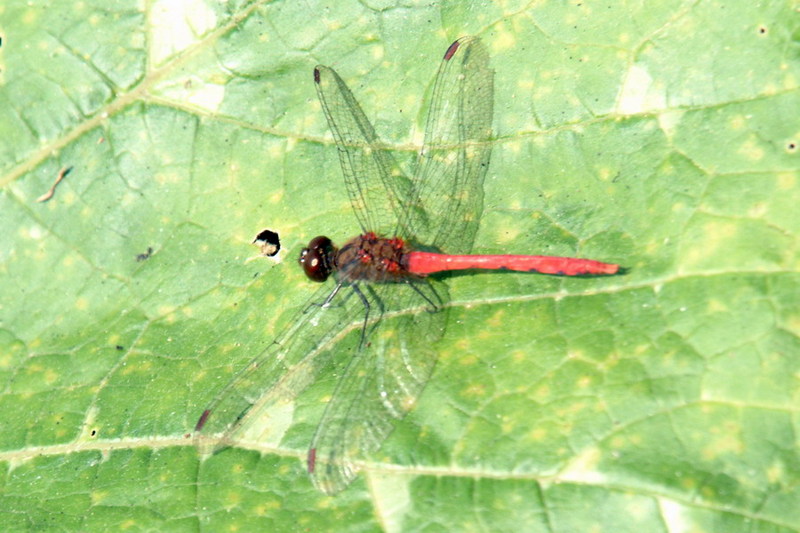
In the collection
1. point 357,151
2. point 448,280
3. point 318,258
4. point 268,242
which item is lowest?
point 448,280

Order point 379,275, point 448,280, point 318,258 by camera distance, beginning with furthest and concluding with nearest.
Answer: point 379,275
point 318,258
point 448,280

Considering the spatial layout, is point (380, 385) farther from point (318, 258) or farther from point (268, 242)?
point (268, 242)

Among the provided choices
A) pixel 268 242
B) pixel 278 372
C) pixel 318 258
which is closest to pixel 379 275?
pixel 318 258

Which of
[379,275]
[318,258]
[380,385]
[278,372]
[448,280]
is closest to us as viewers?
[380,385]

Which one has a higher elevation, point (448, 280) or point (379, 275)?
point (379, 275)

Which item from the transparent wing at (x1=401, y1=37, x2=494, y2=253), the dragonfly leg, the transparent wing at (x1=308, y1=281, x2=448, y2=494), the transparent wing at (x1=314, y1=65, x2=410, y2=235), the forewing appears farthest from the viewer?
the transparent wing at (x1=314, y1=65, x2=410, y2=235)

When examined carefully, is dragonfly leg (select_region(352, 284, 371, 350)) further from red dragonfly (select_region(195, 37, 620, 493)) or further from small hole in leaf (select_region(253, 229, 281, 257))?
small hole in leaf (select_region(253, 229, 281, 257))

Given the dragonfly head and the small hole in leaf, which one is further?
the small hole in leaf

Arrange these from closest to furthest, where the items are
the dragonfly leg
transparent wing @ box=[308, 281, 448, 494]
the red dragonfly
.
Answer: transparent wing @ box=[308, 281, 448, 494] < the red dragonfly < the dragonfly leg

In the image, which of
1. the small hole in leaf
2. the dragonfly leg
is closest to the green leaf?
the small hole in leaf

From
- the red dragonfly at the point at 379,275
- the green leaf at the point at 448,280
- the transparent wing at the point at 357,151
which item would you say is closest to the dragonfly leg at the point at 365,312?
the red dragonfly at the point at 379,275
